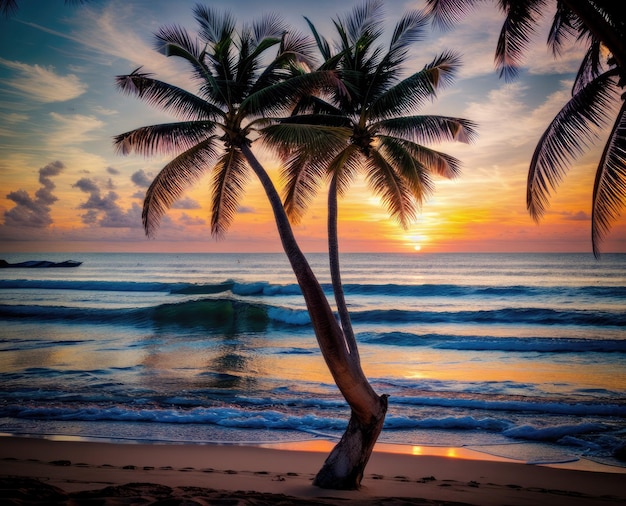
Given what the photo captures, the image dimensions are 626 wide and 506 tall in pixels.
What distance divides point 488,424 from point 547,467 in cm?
244

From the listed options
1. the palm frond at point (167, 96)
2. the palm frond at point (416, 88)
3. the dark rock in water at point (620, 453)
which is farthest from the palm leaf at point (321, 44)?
the dark rock in water at point (620, 453)

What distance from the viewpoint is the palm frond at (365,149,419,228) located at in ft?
28.9

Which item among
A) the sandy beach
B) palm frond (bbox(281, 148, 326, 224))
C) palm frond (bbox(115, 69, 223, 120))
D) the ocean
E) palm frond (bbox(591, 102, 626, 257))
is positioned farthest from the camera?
the ocean

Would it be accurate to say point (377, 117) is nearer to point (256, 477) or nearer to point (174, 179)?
point (174, 179)

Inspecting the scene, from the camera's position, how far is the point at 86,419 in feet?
35.6

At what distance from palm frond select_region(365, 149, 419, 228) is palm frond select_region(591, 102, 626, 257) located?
3489mm

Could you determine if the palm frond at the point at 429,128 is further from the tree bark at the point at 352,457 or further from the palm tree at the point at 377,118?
the tree bark at the point at 352,457

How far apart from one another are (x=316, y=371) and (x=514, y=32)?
12.4 meters

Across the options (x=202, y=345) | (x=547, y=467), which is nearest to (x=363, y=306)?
(x=202, y=345)

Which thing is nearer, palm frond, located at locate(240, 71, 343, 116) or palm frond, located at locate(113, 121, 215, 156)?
palm frond, located at locate(240, 71, 343, 116)

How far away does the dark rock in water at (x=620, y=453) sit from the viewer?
8.78 metres

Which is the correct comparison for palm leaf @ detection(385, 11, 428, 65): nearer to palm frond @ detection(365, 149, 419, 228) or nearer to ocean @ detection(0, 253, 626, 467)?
palm frond @ detection(365, 149, 419, 228)

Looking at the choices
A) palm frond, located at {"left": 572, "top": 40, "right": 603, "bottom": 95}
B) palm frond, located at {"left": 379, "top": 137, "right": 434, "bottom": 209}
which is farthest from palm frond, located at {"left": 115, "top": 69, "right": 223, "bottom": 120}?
palm frond, located at {"left": 572, "top": 40, "right": 603, "bottom": 95}

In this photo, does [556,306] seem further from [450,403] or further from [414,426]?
[414,426]
